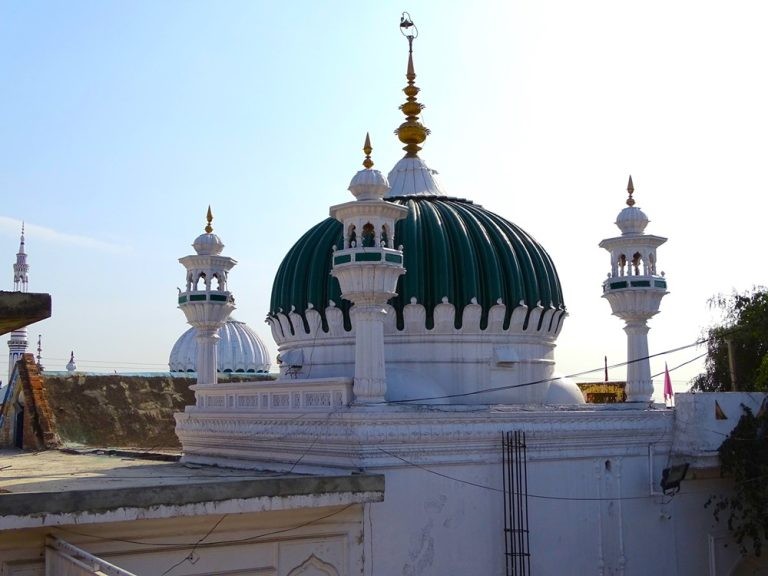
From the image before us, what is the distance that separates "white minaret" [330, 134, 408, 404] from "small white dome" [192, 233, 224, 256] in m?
4.24

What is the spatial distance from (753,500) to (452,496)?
4.75 metres

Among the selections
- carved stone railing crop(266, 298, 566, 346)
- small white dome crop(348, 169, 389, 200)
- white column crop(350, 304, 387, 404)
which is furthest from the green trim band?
carved stone railing crop(266, 298, 566, 346)

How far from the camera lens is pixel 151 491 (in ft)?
27.2

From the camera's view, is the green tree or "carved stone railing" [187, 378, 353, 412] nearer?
"carved stone railing" [187, 378, 353, 412]

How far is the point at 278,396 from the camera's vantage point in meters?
11.6

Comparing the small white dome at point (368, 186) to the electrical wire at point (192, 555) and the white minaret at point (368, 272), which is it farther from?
the electrical wire at point (192, 555)

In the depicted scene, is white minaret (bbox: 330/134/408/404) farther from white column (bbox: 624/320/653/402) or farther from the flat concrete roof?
white column (bbox: 624/320/653/402)

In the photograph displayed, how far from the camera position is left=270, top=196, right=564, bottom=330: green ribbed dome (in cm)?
1284

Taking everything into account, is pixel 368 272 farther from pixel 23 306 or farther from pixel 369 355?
pixel 23 306

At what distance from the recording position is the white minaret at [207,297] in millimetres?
14688

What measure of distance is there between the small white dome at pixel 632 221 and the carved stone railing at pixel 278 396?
6236 mm

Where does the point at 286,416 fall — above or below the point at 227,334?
below

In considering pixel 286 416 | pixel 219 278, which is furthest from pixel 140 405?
pixel 286 416

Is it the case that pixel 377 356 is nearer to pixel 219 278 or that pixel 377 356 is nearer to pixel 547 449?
pixel 547 449
